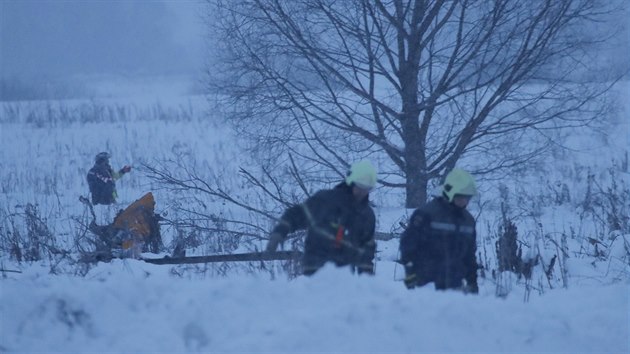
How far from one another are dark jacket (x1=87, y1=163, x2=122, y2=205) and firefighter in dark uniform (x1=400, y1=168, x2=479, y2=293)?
9786 mm

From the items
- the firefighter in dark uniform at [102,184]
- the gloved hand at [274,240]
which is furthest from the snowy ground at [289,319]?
the firefighter in dark uniform at [102,184]

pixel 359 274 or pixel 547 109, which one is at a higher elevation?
pixel 547 109

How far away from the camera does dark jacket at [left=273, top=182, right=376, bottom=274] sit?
17.3 ft

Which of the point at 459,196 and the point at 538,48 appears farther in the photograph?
the point at 538,48

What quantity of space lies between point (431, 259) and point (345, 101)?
A: 16.7 ft

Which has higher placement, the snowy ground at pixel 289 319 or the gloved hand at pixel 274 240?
the gloved hand at pixel 274 240

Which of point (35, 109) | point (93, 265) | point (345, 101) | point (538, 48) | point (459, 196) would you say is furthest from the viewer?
point (35, 109)

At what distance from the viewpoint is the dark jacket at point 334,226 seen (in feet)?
17.3

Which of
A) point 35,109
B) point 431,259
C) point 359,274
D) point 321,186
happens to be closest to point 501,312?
point 431,259

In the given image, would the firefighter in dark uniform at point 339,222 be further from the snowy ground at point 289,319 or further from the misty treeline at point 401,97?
the misty treeline at point 401,97

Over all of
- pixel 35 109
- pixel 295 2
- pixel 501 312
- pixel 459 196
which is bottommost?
pixel 501 312

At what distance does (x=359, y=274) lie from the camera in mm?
5398

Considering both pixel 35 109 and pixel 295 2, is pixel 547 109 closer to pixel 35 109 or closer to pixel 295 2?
pixel 295 2

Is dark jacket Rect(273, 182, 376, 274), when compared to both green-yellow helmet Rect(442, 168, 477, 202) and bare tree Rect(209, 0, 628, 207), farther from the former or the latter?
bare tree Rect(209, 0, 628, 207)
